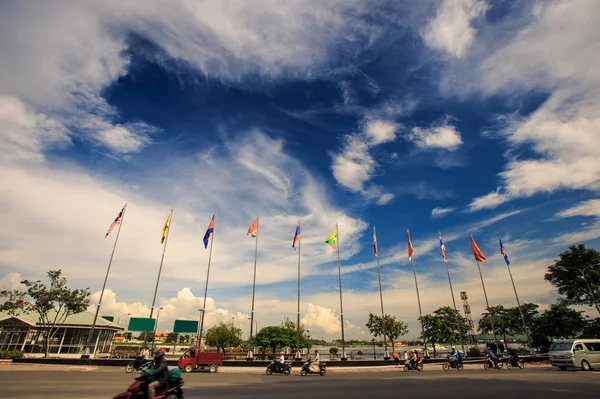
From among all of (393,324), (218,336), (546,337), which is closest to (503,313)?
(546,337)

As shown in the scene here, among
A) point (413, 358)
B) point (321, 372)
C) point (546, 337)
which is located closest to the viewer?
point (321, 372)

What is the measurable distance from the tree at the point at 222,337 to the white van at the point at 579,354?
5829cm

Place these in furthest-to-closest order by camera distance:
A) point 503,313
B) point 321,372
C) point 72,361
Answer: point 503,313 → point 72,361 → point 321,372

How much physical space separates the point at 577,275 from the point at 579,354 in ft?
125

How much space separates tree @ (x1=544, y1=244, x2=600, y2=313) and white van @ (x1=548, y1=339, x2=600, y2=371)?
97.5 ft

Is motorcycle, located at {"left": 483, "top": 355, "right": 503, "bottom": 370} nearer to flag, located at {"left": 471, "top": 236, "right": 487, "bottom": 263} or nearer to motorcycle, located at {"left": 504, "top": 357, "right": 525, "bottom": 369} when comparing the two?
motorcycle, located at {"left": 504, "top": 357, "right": 525, "bottom": 369}

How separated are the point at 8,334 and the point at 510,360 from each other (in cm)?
6519

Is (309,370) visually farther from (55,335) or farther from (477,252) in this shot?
(55,335)

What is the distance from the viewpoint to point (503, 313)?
74875mm

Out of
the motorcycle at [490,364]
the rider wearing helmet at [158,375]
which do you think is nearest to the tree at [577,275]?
the motorcycle at [490,364]

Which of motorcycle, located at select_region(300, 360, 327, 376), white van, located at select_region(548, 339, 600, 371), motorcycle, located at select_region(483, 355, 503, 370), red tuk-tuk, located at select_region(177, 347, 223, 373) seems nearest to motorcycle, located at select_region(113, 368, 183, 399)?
motorcycle, located at select_region(300, 360, 327, 376)

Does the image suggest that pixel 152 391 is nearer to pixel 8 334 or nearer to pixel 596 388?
pixel 596 388

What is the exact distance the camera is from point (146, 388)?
7.79 metres

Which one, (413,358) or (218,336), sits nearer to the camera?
(413,358)
